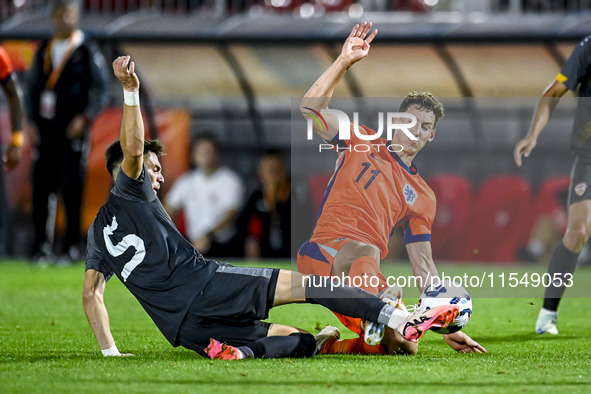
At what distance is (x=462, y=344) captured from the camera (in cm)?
616

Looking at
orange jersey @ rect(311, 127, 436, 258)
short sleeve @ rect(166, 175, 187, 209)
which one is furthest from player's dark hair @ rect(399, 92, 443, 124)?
short sleeve @ rect(166, 175, 187, 209)

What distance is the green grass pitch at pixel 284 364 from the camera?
4816 millimetres

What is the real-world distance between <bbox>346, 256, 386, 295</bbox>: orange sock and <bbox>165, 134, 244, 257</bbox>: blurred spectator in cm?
814

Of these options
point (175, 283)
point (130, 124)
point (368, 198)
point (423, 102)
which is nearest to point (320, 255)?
point (368, 198)

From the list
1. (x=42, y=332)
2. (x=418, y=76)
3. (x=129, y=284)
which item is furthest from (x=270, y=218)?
(x=129, y=284)

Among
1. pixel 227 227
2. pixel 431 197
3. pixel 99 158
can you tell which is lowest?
pixel 227 227

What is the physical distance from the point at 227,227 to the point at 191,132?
4.88ft

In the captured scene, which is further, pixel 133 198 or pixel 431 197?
pixel 431 197

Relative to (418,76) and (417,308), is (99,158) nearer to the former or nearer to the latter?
(418,76)

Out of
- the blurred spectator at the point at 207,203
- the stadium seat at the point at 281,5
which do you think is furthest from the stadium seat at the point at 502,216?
the stadium seat at the point at 281,5

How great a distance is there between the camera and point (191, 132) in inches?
581

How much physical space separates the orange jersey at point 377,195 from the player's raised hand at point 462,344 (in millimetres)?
753

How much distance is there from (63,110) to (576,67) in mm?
7286

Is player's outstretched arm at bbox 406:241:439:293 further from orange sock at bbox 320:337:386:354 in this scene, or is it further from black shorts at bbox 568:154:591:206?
black shorts at bbox 568:154:591:206
